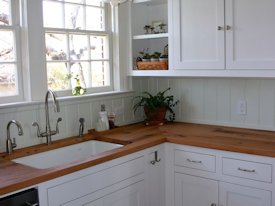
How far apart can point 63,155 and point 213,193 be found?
1.06 m

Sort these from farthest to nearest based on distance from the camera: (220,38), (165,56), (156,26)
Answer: (156,26) < (165,56) < (220,38)

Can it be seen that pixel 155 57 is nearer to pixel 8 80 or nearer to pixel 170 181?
pixel 170 181

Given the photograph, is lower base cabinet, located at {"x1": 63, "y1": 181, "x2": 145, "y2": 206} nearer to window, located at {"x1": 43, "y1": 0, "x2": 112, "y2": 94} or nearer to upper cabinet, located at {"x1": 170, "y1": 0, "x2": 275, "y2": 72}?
window, located at {"x1": 43, "y1": 0, "x2": 112, "y2": 94}

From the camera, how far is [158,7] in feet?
10.8

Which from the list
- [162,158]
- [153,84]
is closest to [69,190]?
[162,158]

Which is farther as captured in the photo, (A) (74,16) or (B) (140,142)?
(A) (74,16)

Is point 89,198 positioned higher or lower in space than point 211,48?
lower

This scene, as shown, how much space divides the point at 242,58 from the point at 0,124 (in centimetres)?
166

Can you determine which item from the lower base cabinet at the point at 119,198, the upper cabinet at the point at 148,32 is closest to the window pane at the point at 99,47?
the upper cabinet at the point at 148,32

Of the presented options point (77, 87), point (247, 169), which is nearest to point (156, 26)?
point (77, 87)

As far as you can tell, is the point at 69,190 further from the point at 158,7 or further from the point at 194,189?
the point at 158,7

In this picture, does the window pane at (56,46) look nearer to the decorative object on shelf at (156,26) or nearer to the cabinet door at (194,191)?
the decorative object on shelf at (156,26)

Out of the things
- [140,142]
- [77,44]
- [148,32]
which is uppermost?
[148,32]

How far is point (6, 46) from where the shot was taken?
7.98 feet
